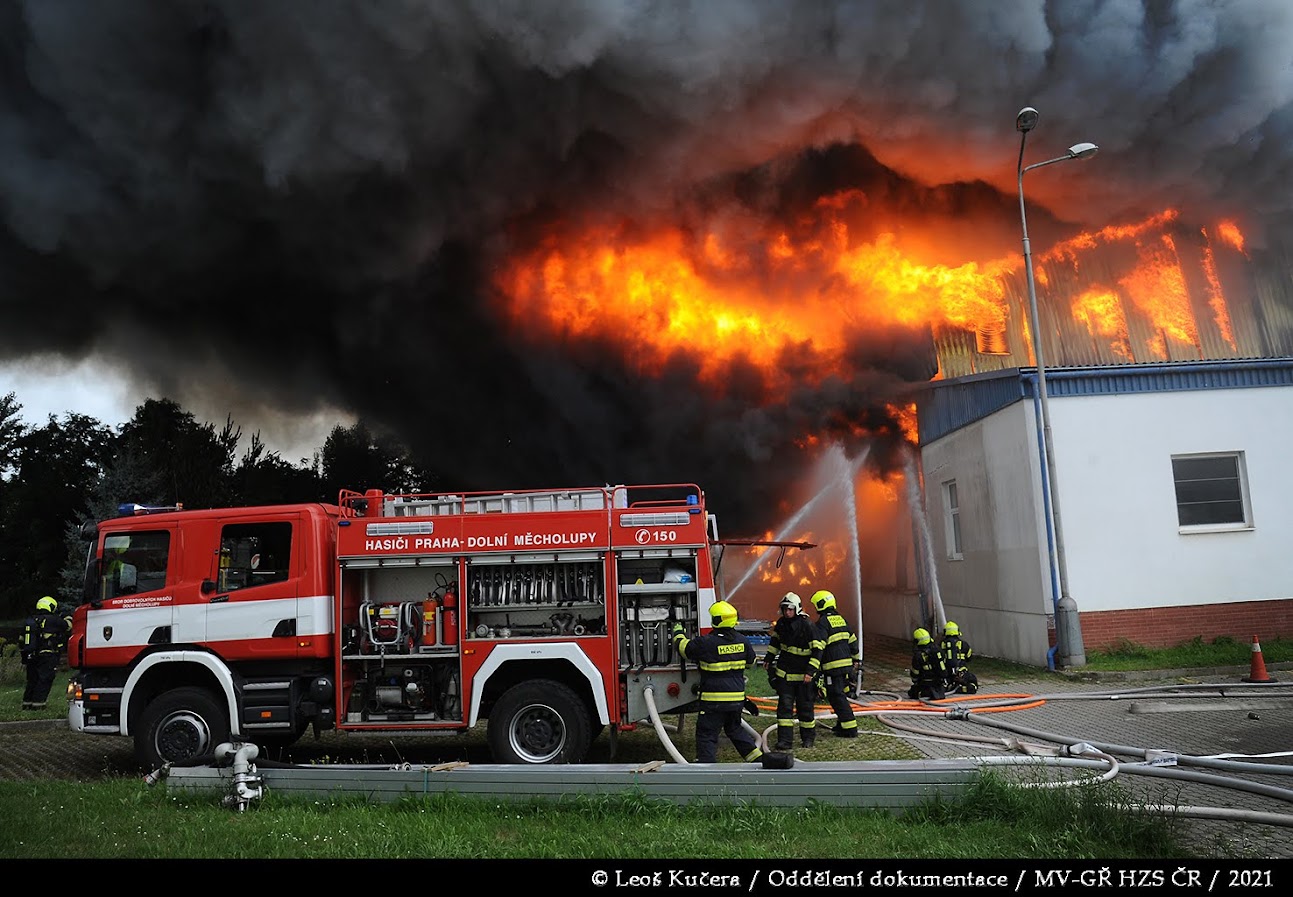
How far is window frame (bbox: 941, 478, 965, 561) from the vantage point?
20266 millimetres

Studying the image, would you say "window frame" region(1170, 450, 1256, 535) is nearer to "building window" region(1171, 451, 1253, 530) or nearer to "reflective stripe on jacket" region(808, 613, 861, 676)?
"building window" region(1171, 451, 1253, 530)

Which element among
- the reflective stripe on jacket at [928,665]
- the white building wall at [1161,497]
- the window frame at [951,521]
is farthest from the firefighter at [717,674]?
the window frame at [951,521]

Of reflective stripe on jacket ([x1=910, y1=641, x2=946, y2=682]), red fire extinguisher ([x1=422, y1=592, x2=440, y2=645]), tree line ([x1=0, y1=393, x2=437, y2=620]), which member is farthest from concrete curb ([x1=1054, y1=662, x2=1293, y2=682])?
tree line ([x1=0, y1=393, x2=437, y2=620])

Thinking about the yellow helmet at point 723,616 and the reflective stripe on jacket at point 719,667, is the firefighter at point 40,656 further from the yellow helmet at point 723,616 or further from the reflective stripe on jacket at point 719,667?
the yellow helmet at point 723,616

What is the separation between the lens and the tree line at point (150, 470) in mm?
31781

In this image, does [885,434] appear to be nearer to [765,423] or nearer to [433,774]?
[765,423]

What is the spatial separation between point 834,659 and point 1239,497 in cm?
1032

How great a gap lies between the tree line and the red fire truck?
22.0m

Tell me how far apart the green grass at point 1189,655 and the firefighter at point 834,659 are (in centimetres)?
685

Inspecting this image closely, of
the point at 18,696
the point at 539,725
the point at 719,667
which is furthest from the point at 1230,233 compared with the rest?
the point at 18,696

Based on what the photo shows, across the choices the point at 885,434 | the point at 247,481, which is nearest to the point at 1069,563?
the point at 885,434

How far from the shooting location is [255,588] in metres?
8.92

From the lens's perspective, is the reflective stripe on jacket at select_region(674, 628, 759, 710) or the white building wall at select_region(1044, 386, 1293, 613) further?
the white building wall at select_region(1044, 386, 1293, 613)

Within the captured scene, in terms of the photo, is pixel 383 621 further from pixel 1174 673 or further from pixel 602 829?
pixel 1174 673
